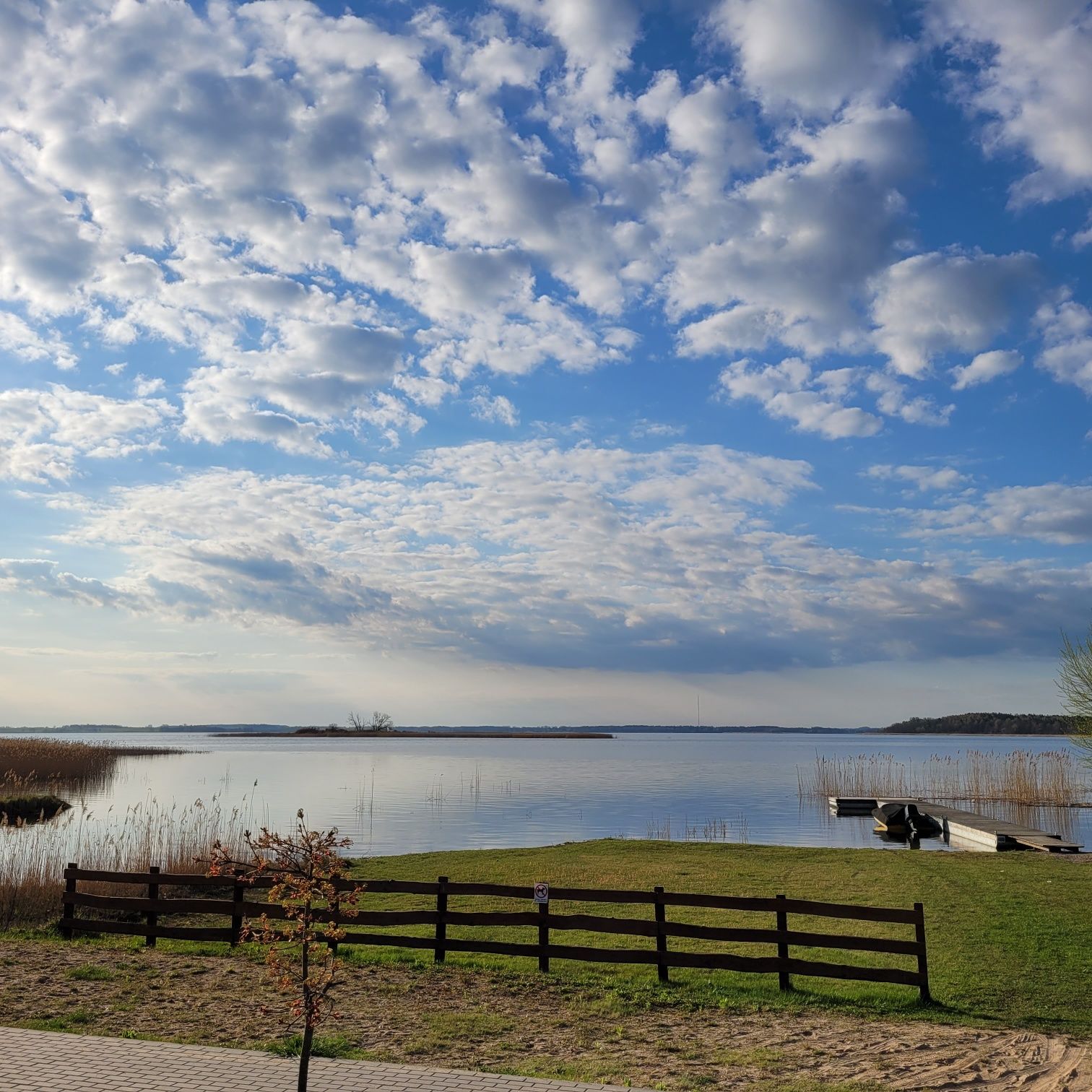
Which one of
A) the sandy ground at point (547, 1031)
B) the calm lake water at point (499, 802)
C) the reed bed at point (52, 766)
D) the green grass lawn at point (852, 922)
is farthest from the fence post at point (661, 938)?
the reed bed at point (52, 766)

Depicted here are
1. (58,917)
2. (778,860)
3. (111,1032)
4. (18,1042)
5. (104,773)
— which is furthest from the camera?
(104,773)

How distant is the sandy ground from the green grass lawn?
0.78m

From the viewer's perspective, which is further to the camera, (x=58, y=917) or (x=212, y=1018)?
(x=58, y=917)

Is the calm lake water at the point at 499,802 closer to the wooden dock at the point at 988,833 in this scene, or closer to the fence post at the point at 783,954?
the wooden dock at the point at 988,833

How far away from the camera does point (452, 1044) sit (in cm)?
1008

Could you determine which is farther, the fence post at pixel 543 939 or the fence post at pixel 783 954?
the fence post at pixel 543 939

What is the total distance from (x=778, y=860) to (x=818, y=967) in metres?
14.8

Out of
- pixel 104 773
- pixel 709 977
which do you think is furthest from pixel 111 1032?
pixel 104 773

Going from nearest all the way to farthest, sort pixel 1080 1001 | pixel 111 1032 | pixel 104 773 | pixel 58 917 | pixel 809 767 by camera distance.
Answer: pixel 111 1032
pixel 1080 1001
pixel 58 917
pixel 104 773
pixel 809 767

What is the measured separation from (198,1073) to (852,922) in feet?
39.6

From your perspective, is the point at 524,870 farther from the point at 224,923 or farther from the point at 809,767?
the point at 809,767

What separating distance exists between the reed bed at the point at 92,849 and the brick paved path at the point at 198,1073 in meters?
8.85

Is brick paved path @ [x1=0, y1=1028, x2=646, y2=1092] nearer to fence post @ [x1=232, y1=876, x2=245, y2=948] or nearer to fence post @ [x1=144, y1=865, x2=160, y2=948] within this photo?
fence post @ [x1=232, y1=876, x2=245, y2=948]

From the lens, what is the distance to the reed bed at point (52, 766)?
1964 inches
